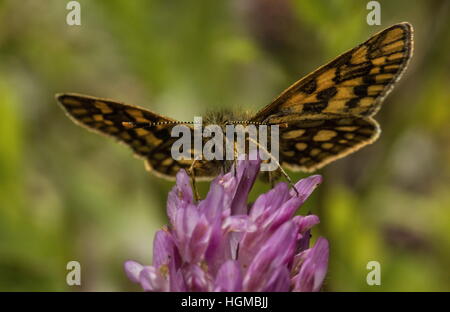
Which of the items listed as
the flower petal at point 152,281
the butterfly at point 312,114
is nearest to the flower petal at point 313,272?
the flower petal at point 152,281

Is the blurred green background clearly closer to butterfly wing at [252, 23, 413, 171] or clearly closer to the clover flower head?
butterfly wing at [252, 23, 413, 171]

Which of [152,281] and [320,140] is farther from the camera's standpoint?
[320,140]

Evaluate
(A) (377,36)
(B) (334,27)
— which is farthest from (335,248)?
(A) (377,36)

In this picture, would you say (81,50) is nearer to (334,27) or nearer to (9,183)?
(9,183)

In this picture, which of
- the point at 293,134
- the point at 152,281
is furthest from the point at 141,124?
the point at 152,281

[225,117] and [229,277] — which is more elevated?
[225,117]

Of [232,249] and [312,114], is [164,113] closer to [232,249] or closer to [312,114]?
[312,114]

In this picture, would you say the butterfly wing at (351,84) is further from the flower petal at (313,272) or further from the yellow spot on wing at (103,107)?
the flower petal at (313,272)
